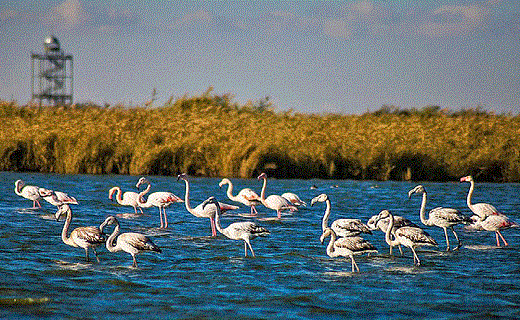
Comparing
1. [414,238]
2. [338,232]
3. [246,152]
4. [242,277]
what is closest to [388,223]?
[338,232]

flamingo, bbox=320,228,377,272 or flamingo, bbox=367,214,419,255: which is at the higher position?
flamingo, bbox=367,214,419,255

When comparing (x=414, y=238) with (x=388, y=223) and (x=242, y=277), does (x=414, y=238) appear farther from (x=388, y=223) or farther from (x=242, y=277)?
(x=242, y=277)

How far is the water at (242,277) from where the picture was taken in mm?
9102

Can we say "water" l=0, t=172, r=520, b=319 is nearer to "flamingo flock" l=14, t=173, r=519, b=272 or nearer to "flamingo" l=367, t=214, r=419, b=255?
"flamingo flock" l=14, t=173, r=519, b=272

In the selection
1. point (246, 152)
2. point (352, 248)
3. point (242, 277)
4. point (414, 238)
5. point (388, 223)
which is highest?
point (246, 152)

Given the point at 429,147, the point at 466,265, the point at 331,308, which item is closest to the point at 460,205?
the point at 429,147

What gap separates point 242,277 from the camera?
10906 millimetres

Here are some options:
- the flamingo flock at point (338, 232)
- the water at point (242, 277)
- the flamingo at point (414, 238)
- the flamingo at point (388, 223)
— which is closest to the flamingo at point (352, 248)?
the flamingo flock at point (338, 232)

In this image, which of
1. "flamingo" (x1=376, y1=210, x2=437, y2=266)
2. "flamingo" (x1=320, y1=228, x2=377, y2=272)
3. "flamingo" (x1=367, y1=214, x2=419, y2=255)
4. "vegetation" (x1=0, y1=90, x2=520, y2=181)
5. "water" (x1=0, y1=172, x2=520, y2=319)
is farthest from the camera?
"vegetation" (x1=0, y1=90, x2=520, y2=181)

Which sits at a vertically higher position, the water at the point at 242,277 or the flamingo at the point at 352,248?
the flamingo at the point at 352,248

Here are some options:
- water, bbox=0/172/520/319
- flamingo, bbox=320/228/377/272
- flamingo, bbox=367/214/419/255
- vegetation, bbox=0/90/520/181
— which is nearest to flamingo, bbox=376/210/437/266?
water, bbox=0/172/520/319

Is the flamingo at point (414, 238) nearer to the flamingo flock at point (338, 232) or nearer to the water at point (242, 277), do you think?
the flamingo flock at point (338, 232)

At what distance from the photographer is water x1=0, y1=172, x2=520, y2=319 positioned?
9102 millimetres

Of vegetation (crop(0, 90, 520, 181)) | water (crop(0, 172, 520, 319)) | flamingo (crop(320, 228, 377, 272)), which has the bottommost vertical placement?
water (crop(0, 172, 520, 319))
